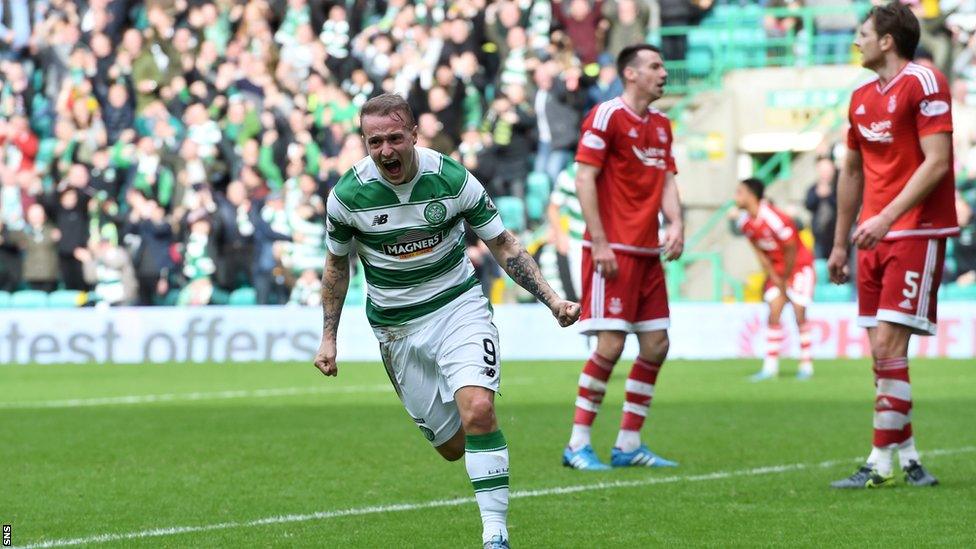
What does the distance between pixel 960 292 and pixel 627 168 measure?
12.8m

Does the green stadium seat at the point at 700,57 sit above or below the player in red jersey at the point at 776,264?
above

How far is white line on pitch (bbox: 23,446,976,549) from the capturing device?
7.28m

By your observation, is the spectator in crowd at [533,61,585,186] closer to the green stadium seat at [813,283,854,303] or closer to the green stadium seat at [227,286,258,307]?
the green stadium seat at [813,283,854,303]

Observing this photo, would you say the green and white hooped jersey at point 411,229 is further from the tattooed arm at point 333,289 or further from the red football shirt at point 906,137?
the red football shirt at point 906,137

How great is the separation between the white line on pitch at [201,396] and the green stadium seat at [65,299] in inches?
355

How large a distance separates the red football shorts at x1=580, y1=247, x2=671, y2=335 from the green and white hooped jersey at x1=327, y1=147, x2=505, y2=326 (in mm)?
2829

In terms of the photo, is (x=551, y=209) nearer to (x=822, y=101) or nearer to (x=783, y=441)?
(x=822, y=101)

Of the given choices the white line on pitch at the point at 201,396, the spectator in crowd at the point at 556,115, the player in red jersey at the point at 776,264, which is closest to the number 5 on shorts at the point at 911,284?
the white line on pitch at the point at 201,396

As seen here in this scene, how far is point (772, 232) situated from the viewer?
1839cm

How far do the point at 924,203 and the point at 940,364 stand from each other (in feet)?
37.2

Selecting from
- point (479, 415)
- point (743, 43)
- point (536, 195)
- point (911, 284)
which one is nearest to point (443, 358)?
point (479, 415)

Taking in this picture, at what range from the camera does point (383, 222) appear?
6918 millimetres

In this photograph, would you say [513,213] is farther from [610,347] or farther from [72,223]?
[610,347]

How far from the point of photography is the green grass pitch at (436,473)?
7.37 m
